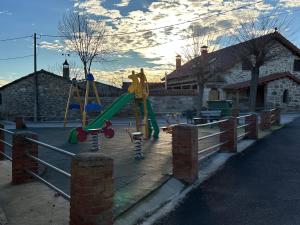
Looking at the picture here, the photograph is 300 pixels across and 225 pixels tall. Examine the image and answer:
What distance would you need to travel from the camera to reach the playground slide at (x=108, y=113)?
1308cm

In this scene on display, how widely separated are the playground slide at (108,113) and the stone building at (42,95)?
56.5ft

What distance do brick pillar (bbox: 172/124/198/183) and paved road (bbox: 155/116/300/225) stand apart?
0.42 metres

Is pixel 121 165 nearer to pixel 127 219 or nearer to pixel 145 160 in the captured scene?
pixel 145 160

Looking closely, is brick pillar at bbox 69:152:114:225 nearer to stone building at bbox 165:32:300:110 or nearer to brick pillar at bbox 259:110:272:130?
brick pillar at bbox 259:110:272:130

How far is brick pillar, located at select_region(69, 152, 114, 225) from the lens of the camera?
14.5ft

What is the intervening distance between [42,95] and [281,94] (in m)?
21.4

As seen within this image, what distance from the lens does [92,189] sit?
174 inches

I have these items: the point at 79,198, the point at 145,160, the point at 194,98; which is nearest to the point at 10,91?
the point at 194,98

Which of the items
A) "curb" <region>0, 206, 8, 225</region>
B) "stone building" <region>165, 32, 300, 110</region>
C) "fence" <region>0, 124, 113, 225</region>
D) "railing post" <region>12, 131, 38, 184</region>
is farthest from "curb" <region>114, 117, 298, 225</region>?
"stone building" <region>165, 32, 300, 110</region>

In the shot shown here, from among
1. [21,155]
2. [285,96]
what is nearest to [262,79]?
[285,96]

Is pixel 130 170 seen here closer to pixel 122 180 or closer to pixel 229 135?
pixel 122 180

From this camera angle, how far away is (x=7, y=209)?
5.86 m

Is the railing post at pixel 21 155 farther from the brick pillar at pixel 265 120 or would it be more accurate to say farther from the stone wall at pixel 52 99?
the stone wall at pixel 52 99

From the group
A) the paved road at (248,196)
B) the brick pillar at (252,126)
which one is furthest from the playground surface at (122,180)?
the brick pillar at (252,126)
